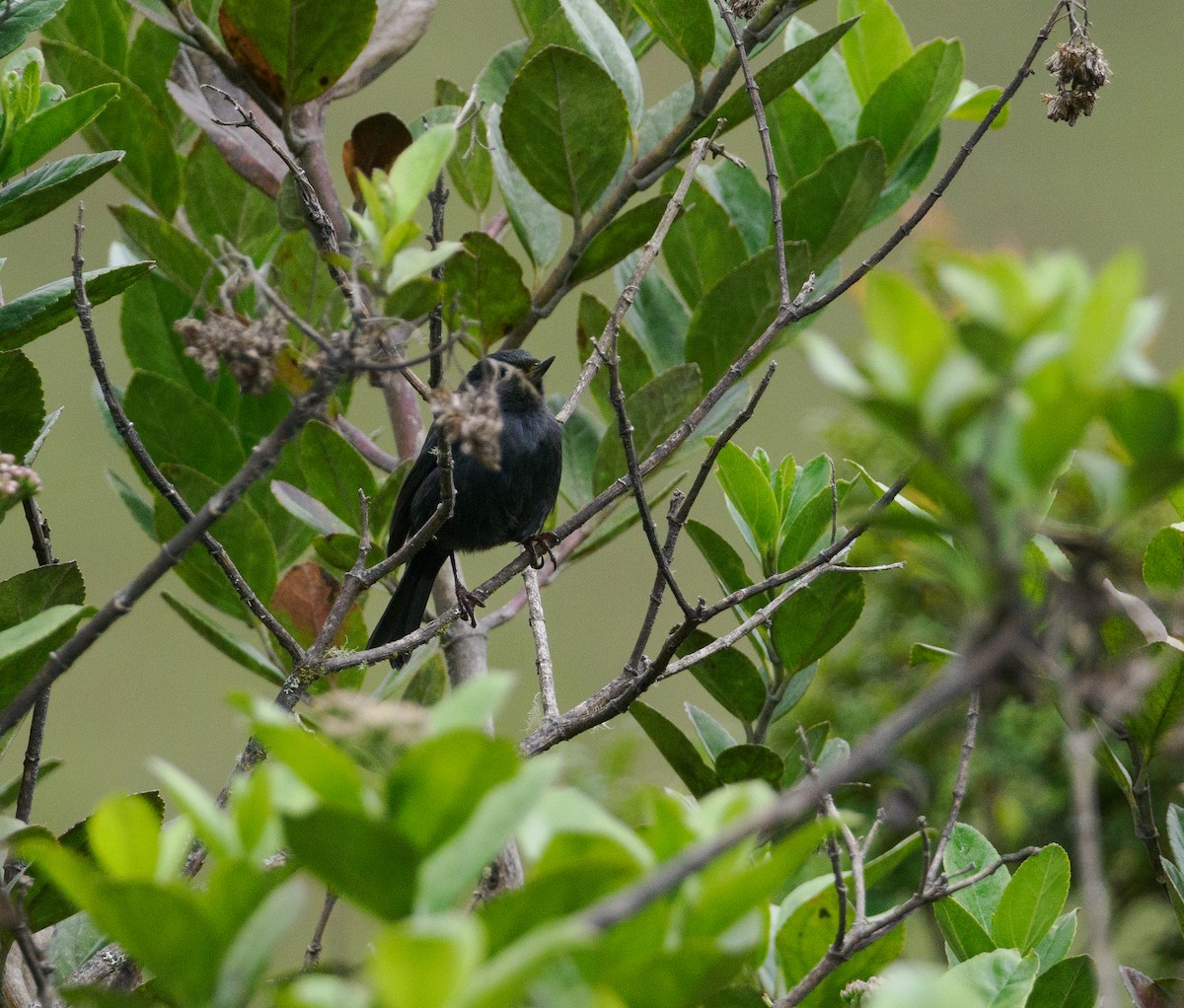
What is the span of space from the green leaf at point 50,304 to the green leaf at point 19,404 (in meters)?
0.03

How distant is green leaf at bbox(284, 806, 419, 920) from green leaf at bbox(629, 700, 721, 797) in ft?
3.94

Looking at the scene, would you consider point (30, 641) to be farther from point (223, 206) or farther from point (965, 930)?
point (223, 206)

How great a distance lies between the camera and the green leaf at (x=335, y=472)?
6.89ft

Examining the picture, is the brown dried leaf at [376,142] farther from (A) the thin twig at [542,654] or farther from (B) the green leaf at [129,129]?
(A) the thin twig at [542,654]

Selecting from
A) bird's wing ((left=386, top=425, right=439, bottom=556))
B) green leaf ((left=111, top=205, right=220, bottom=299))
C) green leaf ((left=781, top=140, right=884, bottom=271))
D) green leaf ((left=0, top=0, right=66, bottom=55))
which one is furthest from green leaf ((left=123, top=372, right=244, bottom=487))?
green leaf ((left=781, top=140, right=884, bottom=271))

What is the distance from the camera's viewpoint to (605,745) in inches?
181

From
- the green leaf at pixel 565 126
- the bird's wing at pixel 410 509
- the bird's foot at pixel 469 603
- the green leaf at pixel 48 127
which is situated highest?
the green leaf at pixel 48 127

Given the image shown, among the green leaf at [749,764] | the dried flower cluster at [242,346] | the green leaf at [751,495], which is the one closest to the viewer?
the dried flower cluster at [242,346]

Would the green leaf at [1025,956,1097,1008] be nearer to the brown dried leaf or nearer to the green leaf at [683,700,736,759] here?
the green leaf at [683,700,736,759]

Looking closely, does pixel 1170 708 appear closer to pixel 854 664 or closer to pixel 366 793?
pixel 366 793

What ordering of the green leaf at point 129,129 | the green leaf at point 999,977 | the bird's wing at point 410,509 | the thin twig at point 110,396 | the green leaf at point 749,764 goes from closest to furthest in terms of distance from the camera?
the green leaf at point 999,977 → the thin twig at point 110,396 → the green leaf at point 749,764 → the green leaf at point 129,129 → the bird's wing at point 410,509

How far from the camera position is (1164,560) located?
151 centimetres

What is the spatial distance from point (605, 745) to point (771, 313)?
2722 millimetres

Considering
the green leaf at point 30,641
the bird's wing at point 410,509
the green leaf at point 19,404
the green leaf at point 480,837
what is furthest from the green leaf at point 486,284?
the green leaf at point 480,837
